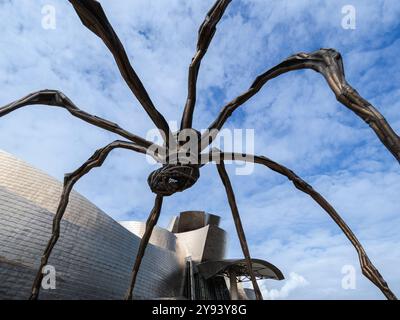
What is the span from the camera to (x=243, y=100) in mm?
3738

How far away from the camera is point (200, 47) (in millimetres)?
3510

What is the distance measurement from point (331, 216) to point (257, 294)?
5.75 feet

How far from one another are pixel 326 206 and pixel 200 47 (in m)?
2.36

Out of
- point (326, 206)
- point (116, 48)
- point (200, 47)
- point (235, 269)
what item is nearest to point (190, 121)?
point (200, 47)

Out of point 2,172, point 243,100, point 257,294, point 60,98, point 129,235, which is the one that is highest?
point 2,172

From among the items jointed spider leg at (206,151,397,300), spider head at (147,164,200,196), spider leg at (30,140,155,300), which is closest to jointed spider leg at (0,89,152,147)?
spider leg at (30,140,155,300)

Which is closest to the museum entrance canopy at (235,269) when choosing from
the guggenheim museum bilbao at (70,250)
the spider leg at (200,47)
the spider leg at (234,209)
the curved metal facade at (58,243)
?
the guggenheim museum bilbao at (70,250)

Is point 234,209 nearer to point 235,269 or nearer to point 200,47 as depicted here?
point 200,47

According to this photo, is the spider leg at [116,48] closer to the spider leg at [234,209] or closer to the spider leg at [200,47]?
the spider leg at [200,47]

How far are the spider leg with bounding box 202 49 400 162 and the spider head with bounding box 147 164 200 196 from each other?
1006 millimetres
